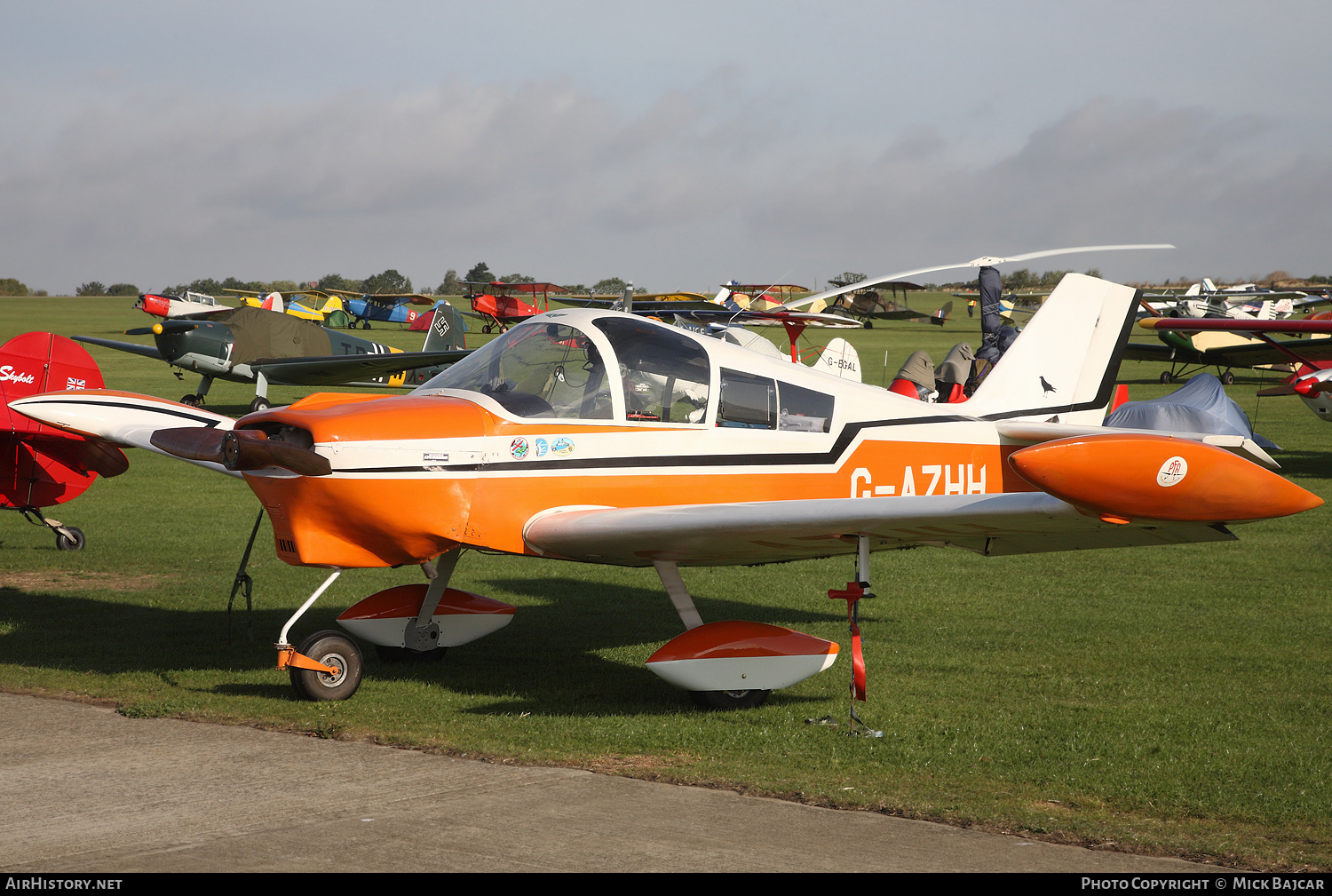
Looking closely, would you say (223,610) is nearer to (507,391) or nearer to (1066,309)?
(507,391)

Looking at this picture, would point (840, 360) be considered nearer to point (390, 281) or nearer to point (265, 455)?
point (265, 455)

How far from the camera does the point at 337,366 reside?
2598cm

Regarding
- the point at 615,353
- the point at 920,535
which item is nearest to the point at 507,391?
the point at 615,353

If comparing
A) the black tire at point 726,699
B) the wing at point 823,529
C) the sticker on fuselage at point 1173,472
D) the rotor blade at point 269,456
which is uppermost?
the sticker on fuselage at point 1173,472

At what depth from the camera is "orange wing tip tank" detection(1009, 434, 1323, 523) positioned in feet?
13.9

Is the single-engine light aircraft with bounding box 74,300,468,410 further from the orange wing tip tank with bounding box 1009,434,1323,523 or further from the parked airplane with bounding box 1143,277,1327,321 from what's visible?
the parked airplane with bounding box 1143,277,1327,321

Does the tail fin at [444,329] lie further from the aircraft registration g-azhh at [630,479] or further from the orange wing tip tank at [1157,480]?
the orange wing tip tank at [1157,480]

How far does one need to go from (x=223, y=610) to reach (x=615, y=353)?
4.61 metres

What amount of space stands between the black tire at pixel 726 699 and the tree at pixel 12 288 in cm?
14066

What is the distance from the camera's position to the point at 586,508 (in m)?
6.62

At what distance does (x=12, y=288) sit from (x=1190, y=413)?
5650 inches

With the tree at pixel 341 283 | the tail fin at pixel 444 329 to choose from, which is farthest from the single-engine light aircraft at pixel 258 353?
the tree at pixel 341 283

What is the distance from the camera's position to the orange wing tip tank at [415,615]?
299 inches

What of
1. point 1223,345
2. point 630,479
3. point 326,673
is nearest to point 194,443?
point 326,673
